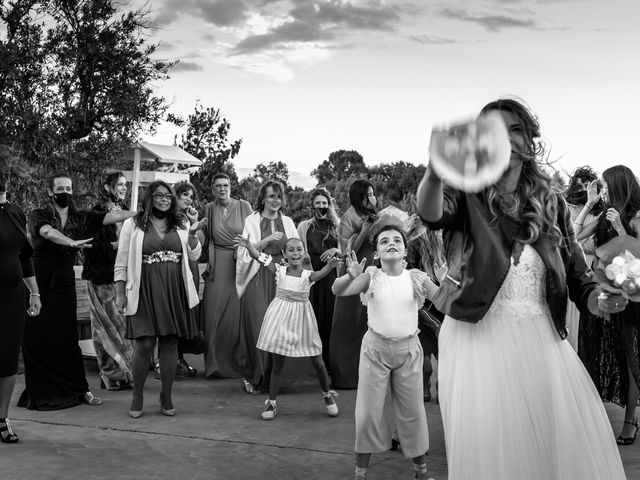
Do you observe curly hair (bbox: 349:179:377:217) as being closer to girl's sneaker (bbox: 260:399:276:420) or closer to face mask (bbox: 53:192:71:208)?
girl's sneaker (bbox: 260:399:276:420)

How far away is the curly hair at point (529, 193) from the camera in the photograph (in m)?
2.97

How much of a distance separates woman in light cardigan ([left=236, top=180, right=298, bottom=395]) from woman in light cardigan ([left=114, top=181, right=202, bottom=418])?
1280mm

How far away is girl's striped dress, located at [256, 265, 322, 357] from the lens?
7.09m

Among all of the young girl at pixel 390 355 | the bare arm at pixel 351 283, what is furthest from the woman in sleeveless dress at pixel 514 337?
the bare arm at pixel 351 283

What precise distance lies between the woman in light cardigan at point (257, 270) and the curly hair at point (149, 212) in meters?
1.26

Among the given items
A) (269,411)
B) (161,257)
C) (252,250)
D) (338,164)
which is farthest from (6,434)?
(338,164)

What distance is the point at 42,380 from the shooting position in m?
7.16

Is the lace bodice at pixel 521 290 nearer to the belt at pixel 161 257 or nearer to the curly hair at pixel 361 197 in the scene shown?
the belt at pixel 161 257

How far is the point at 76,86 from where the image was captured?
1825 centimetres

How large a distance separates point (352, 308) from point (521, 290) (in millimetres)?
5254

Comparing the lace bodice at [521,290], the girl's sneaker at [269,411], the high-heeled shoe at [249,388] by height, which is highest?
the lace bodice at [521,290]

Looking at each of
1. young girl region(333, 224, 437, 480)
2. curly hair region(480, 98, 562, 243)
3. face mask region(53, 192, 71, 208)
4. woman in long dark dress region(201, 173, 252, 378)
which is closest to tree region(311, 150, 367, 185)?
woman in long dark dress region(201, 173, 252, 378)

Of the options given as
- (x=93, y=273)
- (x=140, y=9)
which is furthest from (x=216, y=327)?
(x=140, y=9)

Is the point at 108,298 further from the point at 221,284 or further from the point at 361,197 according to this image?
the point at 361,197
